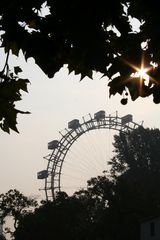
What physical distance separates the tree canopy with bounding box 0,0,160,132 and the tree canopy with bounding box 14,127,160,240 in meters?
65.4

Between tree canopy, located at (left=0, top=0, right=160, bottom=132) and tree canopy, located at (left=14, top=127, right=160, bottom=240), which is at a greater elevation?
tree canopy, located at (left=14, top=127, right=160, bottom=240)

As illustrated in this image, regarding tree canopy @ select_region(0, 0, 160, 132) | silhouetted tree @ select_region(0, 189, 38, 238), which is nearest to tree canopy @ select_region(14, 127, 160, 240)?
silhouetted tree @ select_region(0, 189, 38, 238)

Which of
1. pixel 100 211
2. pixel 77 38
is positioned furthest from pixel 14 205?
pixel 77 38

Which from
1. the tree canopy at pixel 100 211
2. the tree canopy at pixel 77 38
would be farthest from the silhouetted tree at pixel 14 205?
the tree canopy at pixel 77 38

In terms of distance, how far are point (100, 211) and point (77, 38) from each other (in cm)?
7674

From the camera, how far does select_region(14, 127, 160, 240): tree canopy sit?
7206cm

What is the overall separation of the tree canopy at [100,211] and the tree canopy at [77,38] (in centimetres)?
6539

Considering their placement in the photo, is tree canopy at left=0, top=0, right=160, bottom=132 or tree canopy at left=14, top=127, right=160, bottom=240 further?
tree canopy at left=14, top=127, right=160, bottom=240

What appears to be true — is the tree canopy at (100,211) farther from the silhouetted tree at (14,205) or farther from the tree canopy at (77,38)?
the tree canopy at (77,38)

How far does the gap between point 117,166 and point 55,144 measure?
23.0 m

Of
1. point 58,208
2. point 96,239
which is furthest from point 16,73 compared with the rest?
point 58,208

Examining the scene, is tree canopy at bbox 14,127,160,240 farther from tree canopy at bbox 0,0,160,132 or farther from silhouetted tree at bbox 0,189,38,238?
tree canopy at bbox 0,0,160,132

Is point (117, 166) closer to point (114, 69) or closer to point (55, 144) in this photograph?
point (55, 144)

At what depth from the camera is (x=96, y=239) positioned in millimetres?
72438
